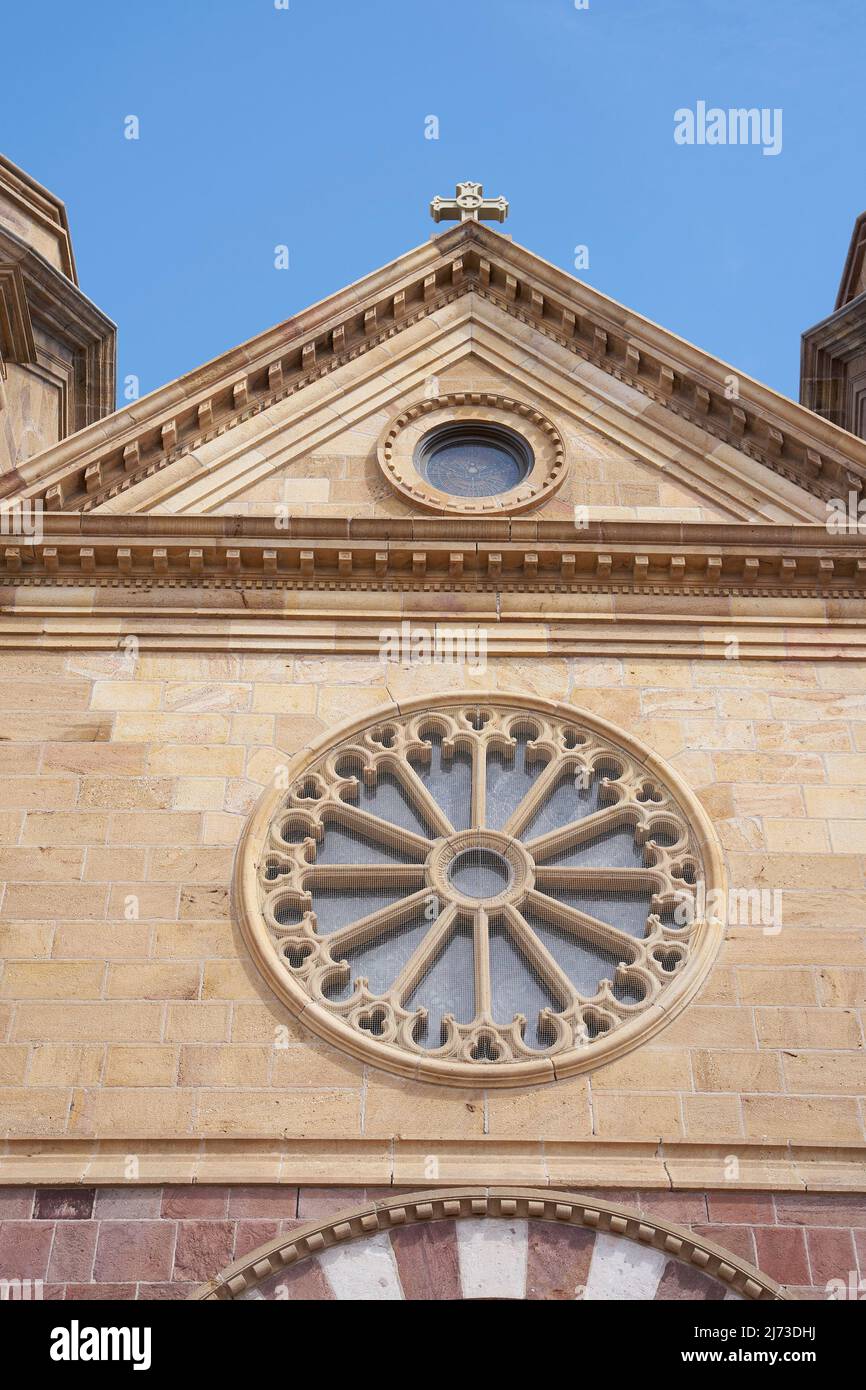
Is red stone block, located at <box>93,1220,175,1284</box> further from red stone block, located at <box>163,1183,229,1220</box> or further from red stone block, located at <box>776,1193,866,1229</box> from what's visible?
red stone block, located at <box>776,1193,866,1229</box>

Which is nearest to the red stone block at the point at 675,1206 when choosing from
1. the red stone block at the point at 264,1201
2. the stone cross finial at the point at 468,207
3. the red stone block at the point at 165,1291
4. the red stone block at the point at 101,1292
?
the red stone block at the point at 264,1201

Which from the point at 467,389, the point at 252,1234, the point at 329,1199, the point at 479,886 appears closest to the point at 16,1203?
the point at 252,1234

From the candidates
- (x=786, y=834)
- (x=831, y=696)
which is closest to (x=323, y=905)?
(x=786, y=834)

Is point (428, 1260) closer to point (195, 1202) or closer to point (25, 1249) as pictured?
point (195, 1202)

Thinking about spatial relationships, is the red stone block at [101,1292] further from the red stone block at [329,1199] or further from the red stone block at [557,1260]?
the red stone block at [557,1260]

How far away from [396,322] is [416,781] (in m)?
6.04

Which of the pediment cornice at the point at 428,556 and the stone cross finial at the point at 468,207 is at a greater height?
the stone cross finial at the point at 468,207

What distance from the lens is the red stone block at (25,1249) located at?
11.3 metres

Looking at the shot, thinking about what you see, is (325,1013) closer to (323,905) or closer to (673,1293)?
(323,905)

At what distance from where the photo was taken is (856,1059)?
40.6ft

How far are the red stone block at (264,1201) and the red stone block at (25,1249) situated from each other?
42.9 inches

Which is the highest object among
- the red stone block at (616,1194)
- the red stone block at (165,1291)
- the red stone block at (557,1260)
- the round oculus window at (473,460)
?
the round oculus window at (473,460)

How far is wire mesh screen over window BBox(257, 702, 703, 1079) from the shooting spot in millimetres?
12734
